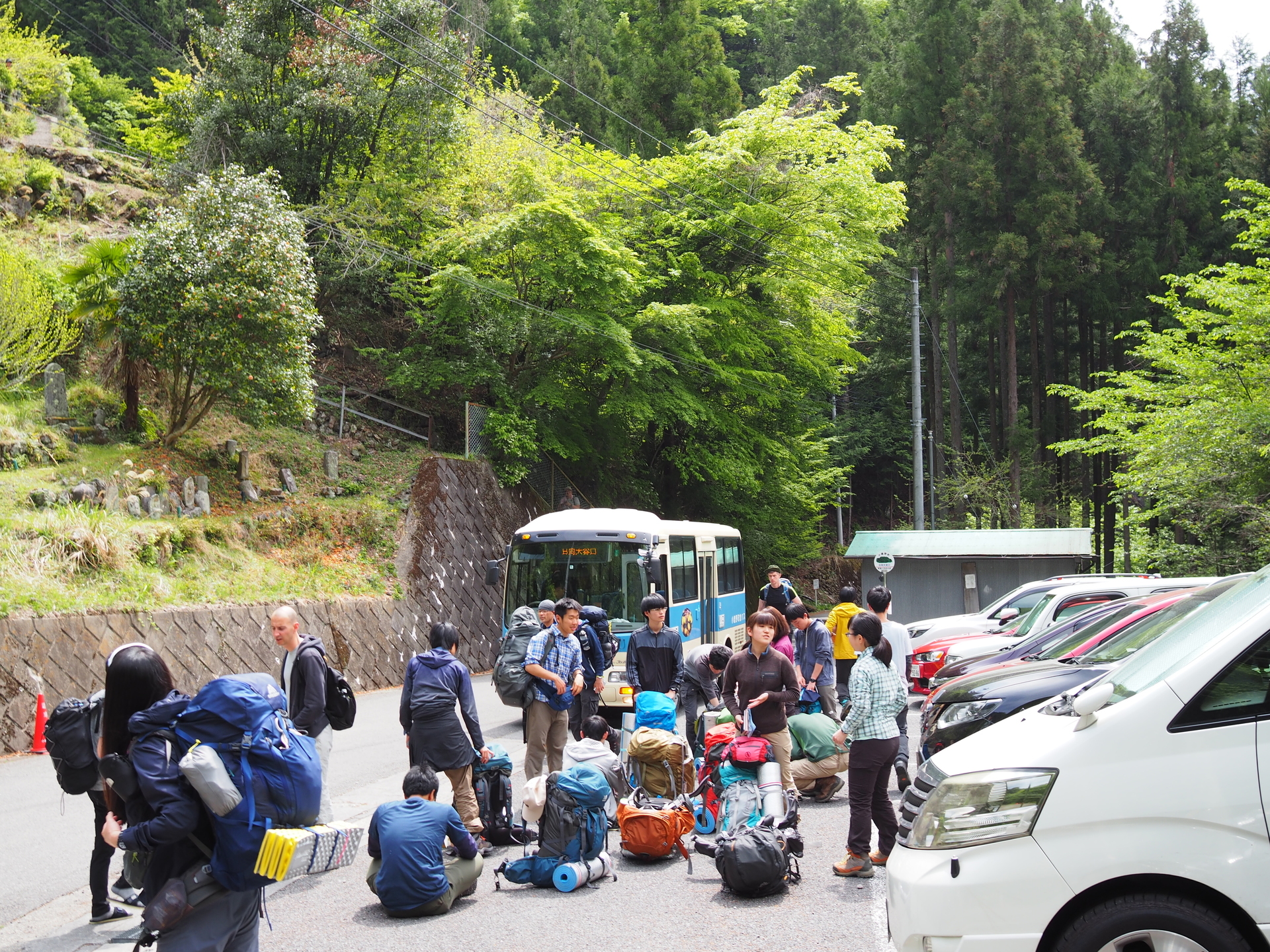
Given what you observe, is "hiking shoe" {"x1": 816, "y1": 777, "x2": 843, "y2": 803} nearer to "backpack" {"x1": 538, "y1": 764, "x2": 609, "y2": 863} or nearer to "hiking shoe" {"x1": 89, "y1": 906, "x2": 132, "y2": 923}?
"backpack" {"x1": 538, "y1": 764, "x2": 609, "y2": 863}

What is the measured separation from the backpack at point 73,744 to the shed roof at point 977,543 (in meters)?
22.5

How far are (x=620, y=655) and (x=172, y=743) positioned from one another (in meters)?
10.1

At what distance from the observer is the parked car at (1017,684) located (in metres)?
7.20

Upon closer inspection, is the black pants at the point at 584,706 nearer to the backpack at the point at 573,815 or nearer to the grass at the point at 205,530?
the backpack at the point at 573,815

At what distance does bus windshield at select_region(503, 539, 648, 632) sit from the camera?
14.5m

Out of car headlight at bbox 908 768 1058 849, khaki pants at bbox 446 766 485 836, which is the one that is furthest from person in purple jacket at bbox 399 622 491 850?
car headlight at bbox 908 768 1058 849

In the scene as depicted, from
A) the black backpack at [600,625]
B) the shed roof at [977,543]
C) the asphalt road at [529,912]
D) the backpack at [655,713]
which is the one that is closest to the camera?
the asphalt road at [529,912]

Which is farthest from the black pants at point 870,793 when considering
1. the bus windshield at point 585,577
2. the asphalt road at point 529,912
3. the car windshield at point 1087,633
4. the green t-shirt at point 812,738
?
the bus windshield at point 585,577

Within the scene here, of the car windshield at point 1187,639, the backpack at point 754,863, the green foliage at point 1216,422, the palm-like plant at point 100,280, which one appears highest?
the palm-like plant at point 100,280

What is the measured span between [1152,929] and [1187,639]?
4.06 feet

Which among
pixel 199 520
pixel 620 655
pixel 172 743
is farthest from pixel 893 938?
pixel 199 520

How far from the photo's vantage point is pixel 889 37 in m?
41.9

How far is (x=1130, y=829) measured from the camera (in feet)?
12.7

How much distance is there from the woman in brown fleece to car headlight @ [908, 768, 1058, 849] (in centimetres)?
344
